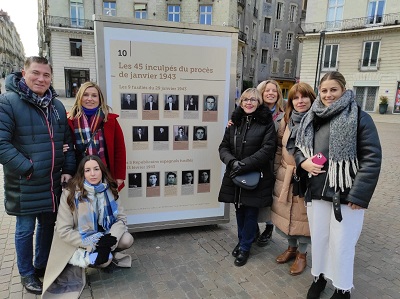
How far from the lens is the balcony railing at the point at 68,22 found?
2847cm

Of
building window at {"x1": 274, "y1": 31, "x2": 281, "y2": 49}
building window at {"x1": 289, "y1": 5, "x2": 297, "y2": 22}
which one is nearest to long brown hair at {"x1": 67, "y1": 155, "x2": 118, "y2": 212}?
building window at {"x1": 274, "y1": 31, "x2": 281, "y2": 49}

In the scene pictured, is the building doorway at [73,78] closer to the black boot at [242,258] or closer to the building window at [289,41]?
the building window at [289,41]

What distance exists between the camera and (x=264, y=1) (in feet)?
128

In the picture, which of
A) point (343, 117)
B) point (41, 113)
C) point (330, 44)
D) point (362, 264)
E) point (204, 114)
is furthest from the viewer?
point (330, 44)

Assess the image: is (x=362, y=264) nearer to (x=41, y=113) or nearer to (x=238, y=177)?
(x=238, y=177)

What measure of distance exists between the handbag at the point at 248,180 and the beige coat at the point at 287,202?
0.27 meters

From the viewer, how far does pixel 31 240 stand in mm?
2689

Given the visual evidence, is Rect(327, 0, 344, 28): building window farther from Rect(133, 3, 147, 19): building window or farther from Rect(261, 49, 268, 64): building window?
Rect(133, 3, 147, 19): building window

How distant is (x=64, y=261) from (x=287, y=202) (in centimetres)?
222

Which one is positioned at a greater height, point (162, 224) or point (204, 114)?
point (204, 114)

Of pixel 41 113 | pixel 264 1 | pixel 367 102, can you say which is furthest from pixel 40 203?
pixel 264 1

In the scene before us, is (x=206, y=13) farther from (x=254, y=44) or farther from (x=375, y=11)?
(x=375, y=11)

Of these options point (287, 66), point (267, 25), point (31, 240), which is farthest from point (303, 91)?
point (287, 66)

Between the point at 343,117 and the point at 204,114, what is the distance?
173 cm
